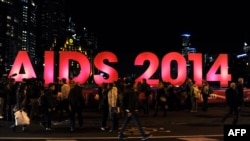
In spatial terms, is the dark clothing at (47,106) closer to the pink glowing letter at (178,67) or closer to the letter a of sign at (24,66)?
the letter a of sign at (24,66)

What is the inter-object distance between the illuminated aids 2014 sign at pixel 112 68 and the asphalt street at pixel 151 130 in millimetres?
4549

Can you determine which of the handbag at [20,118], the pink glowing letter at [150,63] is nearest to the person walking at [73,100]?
the handbag at [20,118]

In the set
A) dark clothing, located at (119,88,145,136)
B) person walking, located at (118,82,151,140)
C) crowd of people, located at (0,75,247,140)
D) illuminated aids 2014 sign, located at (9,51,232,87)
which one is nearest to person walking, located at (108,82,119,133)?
crowd of people, located at (0,75,247,140)

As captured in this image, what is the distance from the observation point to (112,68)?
1190 inches

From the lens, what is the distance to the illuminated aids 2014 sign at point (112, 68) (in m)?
29.3

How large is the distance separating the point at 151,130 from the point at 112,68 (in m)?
11.2

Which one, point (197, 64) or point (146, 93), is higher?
point (197, 64)

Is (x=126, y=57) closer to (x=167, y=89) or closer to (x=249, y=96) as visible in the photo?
(x=167, y=89)

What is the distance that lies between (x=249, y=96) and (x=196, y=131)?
15.2 meters

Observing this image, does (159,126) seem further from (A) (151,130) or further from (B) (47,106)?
(B) (47,106)

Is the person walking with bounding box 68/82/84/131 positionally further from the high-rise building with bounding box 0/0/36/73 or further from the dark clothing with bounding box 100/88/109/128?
the high-rise building with bounding box 0/0/36/73

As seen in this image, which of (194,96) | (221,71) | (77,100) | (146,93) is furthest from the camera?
(221,71)

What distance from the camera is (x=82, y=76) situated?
98.0ft

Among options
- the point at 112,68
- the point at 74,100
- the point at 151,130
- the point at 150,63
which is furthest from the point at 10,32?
the point at 151,130
